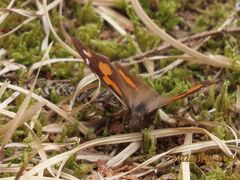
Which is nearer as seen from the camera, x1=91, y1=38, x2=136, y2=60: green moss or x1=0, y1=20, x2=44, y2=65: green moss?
x1=0, y1=20, x2=44, y2=65: green moss

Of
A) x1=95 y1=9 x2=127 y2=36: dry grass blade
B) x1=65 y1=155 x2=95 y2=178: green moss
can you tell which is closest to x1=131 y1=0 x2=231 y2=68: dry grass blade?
x1=95 y1=9 x2=127 y2=36: dry grass blade

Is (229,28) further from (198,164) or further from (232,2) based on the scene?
(198,164)

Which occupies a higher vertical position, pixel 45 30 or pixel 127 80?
pixel 45 30

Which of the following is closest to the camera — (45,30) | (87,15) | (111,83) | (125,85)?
(111,83)

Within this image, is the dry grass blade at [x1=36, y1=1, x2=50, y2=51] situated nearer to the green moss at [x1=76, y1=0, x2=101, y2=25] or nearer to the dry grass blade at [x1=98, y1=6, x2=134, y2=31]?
the green moss at [x1=76, y1=0, x2=101, y2=25]

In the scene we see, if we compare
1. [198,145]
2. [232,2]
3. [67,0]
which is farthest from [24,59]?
[232,2]

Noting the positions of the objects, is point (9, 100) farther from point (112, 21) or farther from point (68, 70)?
point (112, 21)

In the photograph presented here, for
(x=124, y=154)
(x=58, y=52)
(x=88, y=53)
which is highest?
(x=58, y=52)

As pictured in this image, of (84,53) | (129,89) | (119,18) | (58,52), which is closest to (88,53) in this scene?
(84,53)
